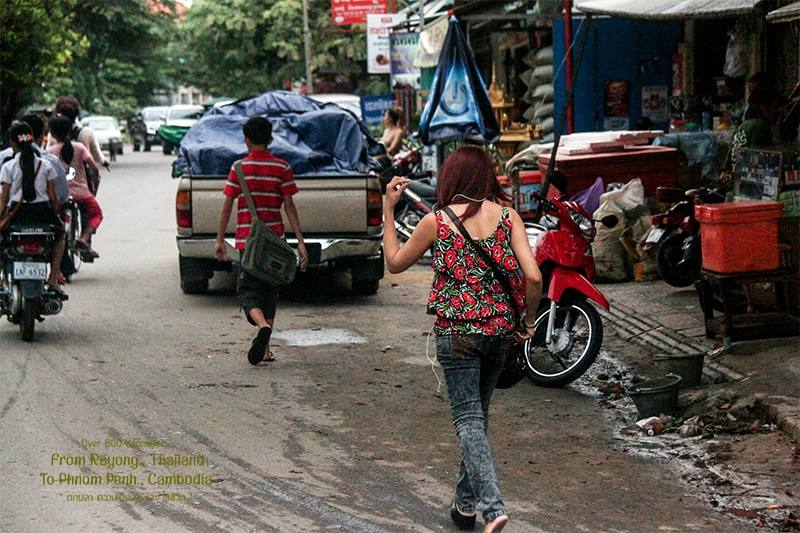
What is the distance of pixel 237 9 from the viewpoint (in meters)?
52.6

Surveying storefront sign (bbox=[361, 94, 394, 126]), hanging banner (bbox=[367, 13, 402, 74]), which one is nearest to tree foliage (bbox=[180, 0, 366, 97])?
hanging banner (bbox=[367, 13, 402, 74])

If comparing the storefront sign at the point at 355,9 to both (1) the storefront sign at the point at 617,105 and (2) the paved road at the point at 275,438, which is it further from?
(2) the paved road at the point at 275,438

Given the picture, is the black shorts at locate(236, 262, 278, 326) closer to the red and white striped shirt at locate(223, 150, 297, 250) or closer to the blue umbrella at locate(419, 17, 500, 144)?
the red and white striped shirt at locate(223, 150, 297, 250)

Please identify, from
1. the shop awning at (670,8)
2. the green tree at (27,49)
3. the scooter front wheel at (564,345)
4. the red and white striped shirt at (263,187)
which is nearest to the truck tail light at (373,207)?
the red and white striped shirt at (263,187)

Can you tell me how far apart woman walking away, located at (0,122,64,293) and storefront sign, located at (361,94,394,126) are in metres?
21.8

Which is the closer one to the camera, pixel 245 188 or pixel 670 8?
pixel 245 188

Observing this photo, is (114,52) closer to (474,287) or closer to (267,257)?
(267,257)

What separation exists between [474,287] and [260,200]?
16.0ft

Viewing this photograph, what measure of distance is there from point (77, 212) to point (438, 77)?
484cm

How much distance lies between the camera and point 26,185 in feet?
34.8

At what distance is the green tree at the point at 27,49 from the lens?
32.6m

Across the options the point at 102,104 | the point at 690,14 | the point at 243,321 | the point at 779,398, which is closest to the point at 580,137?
the point at 690,14

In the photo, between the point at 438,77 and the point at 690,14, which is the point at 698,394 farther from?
the point at 438,77

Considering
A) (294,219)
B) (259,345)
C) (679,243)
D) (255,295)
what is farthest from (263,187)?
(679,243)
